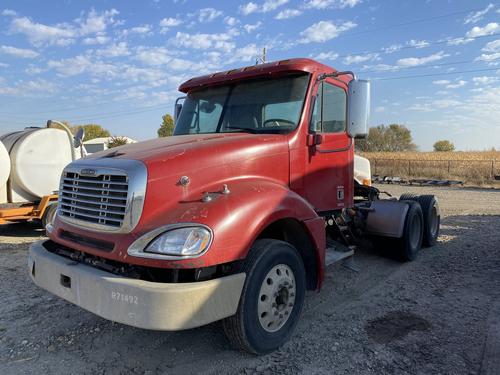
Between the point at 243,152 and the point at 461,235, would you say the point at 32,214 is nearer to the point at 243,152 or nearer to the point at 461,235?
the point at 243,152

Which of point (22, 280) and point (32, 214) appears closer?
A: point (22, 280)

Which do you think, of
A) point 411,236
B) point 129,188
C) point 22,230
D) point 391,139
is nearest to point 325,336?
point 129,188

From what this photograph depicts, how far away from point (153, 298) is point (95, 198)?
3.58 feet

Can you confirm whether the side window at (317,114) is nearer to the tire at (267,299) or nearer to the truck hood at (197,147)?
the truck hood at (197,147)

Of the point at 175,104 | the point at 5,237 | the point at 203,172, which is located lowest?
the point at 5,237

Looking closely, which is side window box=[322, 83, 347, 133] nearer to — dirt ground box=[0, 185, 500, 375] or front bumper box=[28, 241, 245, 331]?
dirt ground box=[0, 185, 500, 375]

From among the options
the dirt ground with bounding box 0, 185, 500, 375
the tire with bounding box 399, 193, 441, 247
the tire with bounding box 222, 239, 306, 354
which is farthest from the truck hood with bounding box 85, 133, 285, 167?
the tire with bounding box 399, 193, 441, 247

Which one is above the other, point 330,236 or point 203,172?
point 203,172

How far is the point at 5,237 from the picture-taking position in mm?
8766

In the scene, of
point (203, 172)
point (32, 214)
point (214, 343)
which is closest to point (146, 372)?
point (214, 343)

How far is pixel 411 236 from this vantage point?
21.1ft

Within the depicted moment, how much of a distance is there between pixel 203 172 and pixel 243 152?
48 centimetres

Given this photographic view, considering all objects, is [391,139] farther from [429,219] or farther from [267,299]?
[267,299]

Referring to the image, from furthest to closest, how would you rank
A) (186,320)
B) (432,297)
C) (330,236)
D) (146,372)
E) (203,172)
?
(330,236)
(432,297)
(203,172)
(146,372)
(186,320)
